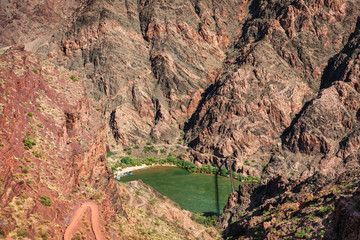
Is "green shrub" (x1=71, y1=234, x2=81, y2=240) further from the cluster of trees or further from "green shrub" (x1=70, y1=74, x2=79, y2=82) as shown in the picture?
the cluster of trees

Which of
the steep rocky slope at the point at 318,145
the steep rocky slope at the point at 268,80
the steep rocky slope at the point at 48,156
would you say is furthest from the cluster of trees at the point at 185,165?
the steep rocky slope at the point at 48,156

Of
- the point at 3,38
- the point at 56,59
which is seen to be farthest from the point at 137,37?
the point at 3,38

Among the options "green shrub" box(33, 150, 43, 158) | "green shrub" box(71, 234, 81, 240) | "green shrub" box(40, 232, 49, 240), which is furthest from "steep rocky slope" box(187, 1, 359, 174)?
"green shrub" box(40, 232, 49, 240)

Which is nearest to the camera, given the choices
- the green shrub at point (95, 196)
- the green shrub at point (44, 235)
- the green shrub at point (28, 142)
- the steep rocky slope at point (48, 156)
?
the green shrub at point (44, 235)

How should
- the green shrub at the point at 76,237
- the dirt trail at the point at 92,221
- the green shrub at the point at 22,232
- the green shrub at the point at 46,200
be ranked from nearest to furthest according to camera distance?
the green shrub at the point at 22,232, the green shrub at the point at 76,237, the green shrub at the point at 46,200, the dirt trail at the point at 92,221

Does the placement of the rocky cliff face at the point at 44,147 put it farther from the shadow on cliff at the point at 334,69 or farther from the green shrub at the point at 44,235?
the shadow on cliff at the point at 334,69

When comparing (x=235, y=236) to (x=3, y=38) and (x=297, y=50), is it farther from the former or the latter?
(x=3, y=38)
